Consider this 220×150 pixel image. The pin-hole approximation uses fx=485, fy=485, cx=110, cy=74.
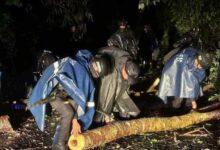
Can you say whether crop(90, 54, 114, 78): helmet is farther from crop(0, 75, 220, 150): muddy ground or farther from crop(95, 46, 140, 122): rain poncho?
crop(0, 75, 220, 150): muddy ground

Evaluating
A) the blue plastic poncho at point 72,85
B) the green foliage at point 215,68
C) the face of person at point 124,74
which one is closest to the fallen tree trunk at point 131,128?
the blue plastic poncho at point 72,85

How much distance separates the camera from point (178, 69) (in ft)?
32.3

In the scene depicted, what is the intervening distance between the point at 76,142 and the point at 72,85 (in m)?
0.89

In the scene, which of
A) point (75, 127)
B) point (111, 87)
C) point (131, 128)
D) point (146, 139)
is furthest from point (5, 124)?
point (146, 139)

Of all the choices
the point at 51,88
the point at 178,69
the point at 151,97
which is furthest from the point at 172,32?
the point at 51,88

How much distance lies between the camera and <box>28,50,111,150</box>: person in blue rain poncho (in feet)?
24.4

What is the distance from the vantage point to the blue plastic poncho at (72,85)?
24.4ft

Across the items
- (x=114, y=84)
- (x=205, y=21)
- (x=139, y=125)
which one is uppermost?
(x=205, y=21)

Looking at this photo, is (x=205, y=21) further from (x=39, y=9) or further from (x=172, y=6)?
(x=39, y=9)

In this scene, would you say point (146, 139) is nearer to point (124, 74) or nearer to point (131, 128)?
point (131, 128)

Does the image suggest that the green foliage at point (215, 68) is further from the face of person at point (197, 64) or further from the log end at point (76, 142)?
the log end at point (76, 142)

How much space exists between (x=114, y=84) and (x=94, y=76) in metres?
0.80

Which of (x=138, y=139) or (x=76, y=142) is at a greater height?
(x=76, y=142)

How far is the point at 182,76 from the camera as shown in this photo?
979 centimetres
